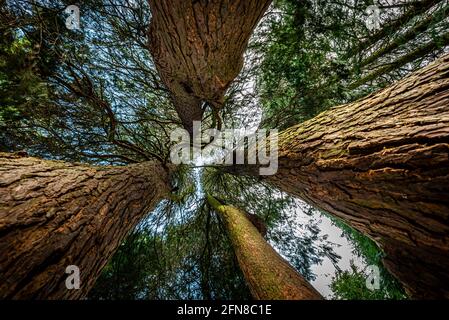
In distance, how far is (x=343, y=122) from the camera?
1957 millimetres

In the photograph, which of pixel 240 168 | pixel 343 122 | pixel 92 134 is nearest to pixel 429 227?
pixel 343 122

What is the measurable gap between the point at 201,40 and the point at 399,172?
225cm

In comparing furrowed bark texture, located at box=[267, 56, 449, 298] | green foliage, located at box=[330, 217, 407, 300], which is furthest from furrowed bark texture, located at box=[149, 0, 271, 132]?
green foliage, located at box=[330, 217, 407, 300]

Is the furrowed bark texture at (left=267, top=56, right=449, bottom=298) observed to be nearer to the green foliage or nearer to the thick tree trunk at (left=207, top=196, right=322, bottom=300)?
the thick tree trunk at (left=207, top=196, right=322, bottom=300)

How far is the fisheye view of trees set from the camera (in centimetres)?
133

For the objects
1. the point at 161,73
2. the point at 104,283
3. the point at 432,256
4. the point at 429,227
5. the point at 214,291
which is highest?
the point at 161,73

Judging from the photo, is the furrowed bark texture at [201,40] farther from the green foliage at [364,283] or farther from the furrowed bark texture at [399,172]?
the green foliage at [364,283]

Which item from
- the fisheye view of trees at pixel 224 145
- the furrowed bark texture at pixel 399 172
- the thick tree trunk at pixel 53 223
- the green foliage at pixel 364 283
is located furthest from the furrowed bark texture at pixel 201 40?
the green foliage at pixel 364 283

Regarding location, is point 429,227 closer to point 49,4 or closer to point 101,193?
point 101,193

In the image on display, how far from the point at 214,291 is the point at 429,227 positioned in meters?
5.05

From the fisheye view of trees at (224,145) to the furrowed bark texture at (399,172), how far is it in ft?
0.04

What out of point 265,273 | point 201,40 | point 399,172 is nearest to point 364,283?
point 265,273

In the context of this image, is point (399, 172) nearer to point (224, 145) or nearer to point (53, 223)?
point (53, 223)

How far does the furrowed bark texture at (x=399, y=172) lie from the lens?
1.17 m
